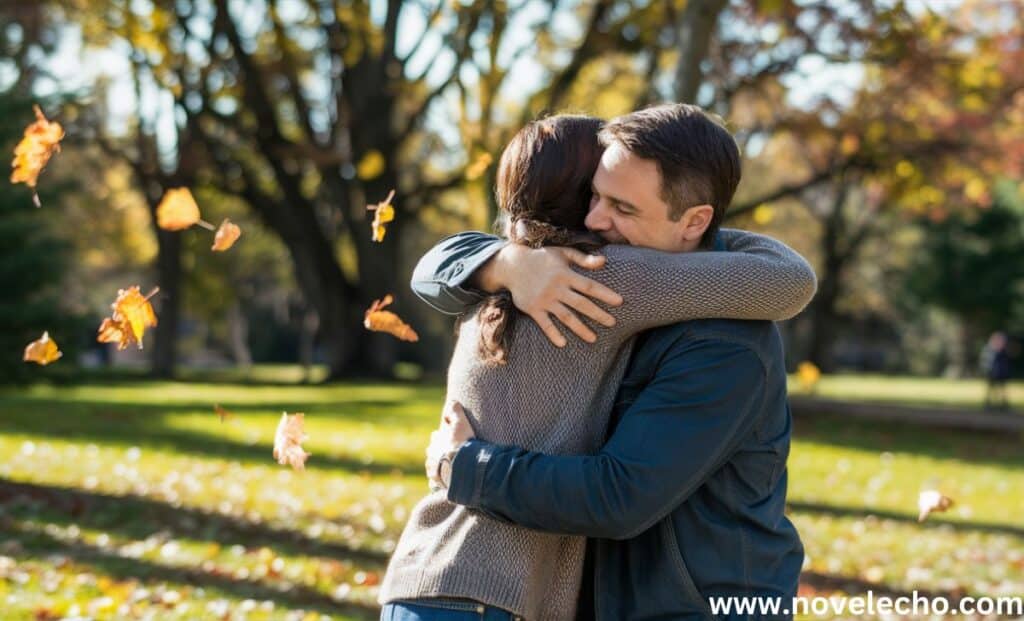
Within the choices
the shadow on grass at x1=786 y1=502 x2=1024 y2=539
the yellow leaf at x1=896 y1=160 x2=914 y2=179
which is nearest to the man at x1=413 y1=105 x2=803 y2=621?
the shadow on grass at x1=786 y1=502 x2=1024 y2=539

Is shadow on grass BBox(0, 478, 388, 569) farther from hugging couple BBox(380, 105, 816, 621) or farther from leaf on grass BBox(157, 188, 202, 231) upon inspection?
hugging couple BBox(380, 105, 816, 621)

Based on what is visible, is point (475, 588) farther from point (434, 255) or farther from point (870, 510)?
point (870, 510)

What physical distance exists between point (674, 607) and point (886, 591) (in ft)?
18.8

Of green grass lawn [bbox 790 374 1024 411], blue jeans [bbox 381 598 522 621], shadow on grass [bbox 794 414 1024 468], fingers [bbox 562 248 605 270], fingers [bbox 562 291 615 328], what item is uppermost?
fingers [bbox 562 248 605 270]

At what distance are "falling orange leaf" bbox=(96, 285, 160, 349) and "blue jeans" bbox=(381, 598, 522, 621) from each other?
1355mm

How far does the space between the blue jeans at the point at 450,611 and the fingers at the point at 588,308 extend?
22.1 inches

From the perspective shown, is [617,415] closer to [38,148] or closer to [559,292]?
[559,292]

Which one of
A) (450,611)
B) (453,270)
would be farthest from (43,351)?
(450,611)

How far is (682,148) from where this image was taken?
2.30 meters

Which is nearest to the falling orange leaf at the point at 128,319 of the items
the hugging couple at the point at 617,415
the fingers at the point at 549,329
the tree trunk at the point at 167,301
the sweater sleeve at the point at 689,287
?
the hugging couple at the point at 617,415

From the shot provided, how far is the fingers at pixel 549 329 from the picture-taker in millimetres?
2314

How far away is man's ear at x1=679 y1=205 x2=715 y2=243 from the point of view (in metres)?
2.40

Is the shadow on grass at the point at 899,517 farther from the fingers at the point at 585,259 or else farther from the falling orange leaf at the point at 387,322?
the fingers at the point at 585,259

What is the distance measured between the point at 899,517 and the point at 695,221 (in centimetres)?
904
